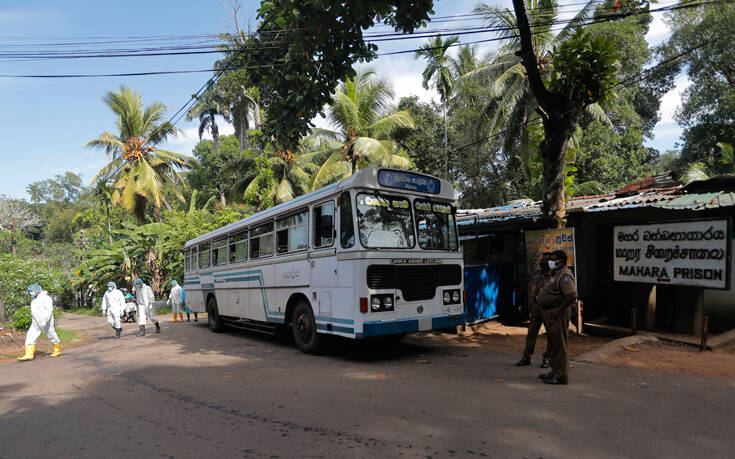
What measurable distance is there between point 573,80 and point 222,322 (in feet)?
34.3

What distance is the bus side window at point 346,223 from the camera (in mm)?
7160

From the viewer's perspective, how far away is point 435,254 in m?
7.82

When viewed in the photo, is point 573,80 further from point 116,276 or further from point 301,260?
point 116,276

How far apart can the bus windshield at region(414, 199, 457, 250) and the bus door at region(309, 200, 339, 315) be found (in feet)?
4.83

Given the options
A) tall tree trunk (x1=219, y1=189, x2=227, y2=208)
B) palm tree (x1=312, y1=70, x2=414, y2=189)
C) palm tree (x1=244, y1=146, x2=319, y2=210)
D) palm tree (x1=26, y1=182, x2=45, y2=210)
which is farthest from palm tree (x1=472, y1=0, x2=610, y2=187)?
palm tree (x1=26, y1=182, x2=45, y2=210)

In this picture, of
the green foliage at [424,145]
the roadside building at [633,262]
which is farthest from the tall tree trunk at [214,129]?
the roadside building at [633,262]

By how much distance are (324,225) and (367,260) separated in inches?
48.0

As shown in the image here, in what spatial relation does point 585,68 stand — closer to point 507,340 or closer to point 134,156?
point 507,340

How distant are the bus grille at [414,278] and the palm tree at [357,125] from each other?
1361cm

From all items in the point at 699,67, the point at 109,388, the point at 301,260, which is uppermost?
the point at 699,67

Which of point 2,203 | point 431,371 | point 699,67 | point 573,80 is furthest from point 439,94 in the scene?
point 2,203

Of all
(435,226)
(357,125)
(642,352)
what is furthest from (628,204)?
(357,125)

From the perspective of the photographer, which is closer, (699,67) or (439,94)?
(699,67)

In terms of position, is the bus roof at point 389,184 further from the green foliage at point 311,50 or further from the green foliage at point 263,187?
the green foliage at point 263,187
